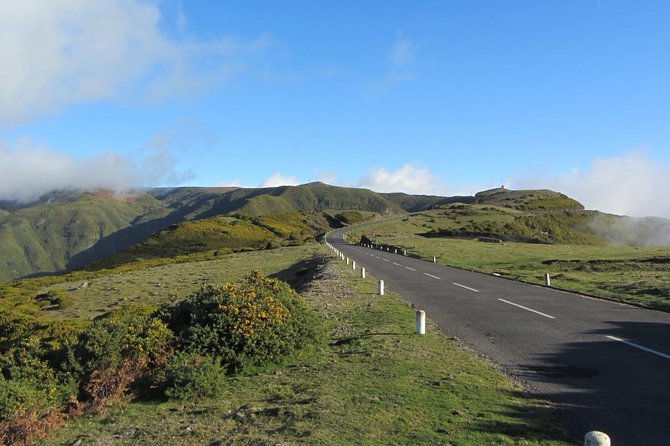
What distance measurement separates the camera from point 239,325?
953 centimetres

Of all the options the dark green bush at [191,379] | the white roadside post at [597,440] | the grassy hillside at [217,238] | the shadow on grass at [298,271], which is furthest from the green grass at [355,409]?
the grassy hillside at [217,238]

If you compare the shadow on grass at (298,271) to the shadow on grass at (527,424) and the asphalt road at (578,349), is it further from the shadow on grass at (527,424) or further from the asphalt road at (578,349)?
the shadow on grass at (527,424)

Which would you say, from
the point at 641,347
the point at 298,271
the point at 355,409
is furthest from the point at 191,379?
the point at 298,271

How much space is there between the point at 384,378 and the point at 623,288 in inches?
699

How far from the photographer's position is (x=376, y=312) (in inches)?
586

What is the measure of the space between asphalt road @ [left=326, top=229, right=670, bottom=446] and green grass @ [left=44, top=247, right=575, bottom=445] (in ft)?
2.11

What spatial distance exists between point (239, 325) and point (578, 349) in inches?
277

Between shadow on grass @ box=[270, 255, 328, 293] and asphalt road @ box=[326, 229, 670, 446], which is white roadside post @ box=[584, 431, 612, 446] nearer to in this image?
asphalt road @ box=[326, 229, 670, 446]

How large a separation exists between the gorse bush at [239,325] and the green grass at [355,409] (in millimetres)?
401

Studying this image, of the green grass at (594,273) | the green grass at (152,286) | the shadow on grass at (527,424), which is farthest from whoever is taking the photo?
the green grass at (152,286)

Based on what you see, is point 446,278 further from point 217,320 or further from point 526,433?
point 526,433

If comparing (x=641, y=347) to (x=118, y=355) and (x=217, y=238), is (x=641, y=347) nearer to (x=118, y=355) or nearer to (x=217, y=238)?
(x=118, y=355)

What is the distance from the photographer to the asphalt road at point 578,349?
6500 mm

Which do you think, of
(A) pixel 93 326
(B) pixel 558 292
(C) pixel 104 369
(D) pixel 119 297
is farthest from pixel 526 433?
(D) pixel 119 297
